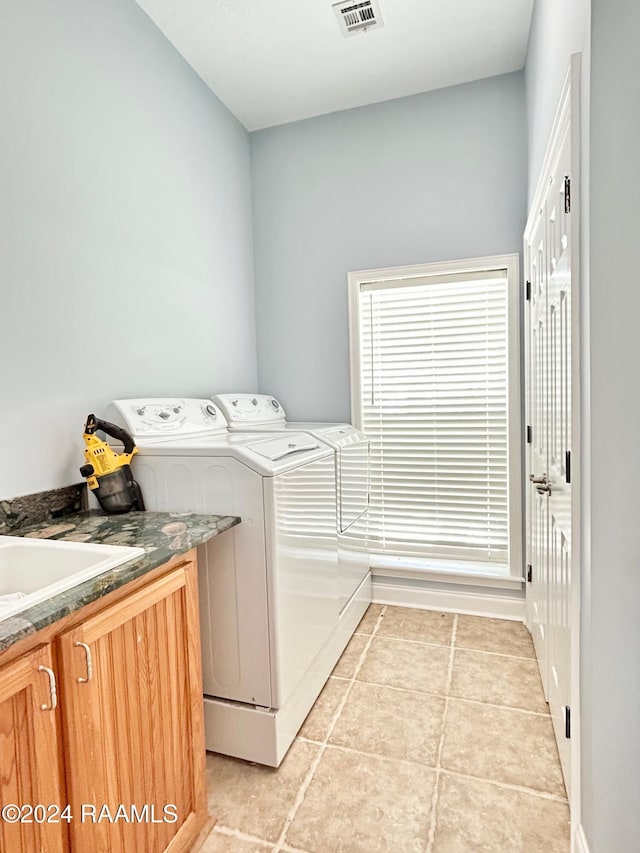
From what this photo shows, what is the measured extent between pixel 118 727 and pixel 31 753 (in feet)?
0.79

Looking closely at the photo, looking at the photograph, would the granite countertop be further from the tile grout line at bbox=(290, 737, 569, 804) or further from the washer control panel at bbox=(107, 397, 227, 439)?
the tile grout line at bbox=(290, 737, 569, 804)

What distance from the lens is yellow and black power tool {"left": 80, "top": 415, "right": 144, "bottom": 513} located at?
1673mm

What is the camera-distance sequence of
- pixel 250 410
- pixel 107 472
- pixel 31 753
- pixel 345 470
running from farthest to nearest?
pixel 250 410
pixel 345 470
pixel 107 472
pixel 31 753

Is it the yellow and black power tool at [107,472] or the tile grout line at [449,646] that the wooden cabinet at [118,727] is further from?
the tile grout line at [449,646]

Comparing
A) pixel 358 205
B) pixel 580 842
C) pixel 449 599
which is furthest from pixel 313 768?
pixel 358 205

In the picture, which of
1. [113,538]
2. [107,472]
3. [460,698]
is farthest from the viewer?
[460,698]

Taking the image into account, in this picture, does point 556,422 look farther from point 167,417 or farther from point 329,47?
point 329,47

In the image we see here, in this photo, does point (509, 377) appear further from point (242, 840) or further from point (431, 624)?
point (242, 840)

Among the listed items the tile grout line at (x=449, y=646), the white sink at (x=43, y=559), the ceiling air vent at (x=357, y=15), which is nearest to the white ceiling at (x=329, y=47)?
the ceiling air vent at (x=357, y=15)

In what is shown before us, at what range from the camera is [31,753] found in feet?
2.82

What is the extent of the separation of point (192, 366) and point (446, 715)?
2.03 m

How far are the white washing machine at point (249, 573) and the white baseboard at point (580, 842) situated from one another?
3.05 ft

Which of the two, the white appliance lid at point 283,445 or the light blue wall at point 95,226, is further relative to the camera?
the white appliance lid at point 283,445

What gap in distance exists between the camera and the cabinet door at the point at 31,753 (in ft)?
2.67
